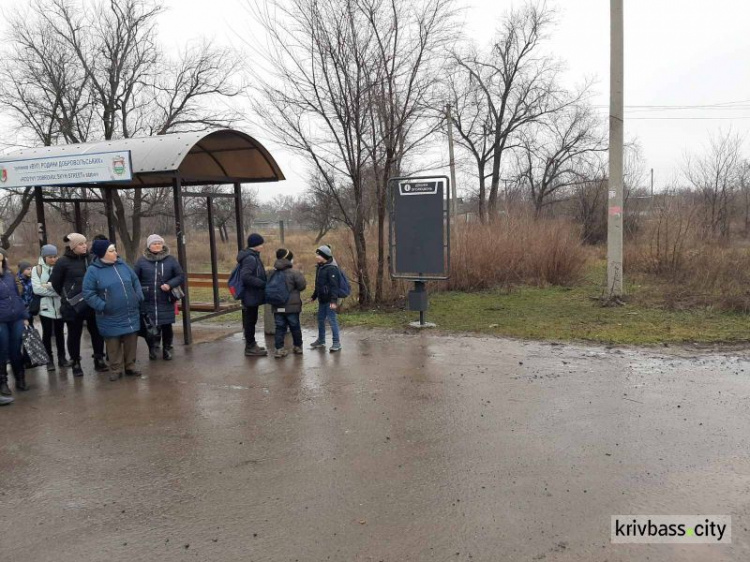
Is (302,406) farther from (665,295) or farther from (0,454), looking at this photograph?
(665,295)

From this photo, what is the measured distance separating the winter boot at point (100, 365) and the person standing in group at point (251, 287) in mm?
1688

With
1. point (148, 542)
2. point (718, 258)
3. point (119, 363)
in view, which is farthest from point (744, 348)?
point (119, 363)

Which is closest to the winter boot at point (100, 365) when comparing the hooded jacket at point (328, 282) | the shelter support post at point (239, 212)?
the hooded jacket at point (328, 282)

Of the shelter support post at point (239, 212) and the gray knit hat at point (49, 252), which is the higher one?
the shelter support post at point (239, 212)

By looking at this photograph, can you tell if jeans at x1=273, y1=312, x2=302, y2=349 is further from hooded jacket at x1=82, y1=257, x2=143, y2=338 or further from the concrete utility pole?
the concrete utility pole

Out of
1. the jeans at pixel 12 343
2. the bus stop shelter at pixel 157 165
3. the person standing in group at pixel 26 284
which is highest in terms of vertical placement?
the bus stop shelter at pixel 157 165

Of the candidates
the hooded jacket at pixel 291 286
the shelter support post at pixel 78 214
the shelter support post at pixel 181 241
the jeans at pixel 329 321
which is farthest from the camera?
the shelter support post at pixel 78 214

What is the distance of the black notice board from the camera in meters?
8.78

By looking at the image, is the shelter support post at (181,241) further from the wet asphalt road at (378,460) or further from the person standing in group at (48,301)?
the person standing in group at (48,301)

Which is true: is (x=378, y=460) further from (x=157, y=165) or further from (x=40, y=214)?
(x=40, y=214)

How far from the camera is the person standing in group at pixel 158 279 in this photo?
7289 mm

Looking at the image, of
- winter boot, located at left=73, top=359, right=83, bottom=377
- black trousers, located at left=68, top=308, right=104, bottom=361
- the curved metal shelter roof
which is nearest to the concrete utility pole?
the curved metal shelter roof

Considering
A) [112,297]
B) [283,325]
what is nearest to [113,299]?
[112,297]

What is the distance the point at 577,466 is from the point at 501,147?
99.7ft
